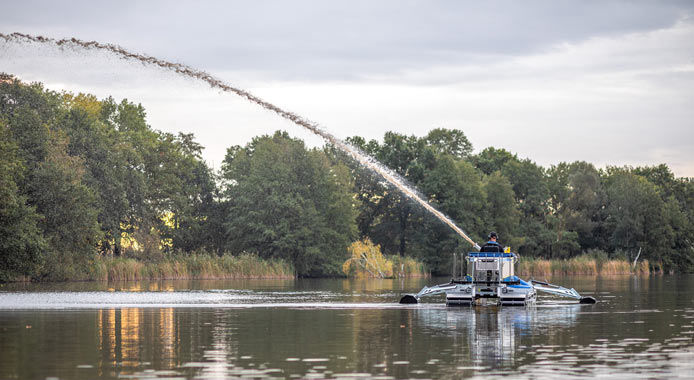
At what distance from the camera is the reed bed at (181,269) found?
3681 inches

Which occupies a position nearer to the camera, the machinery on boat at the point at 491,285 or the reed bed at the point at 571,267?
the machinery on boat at the point at 491,285

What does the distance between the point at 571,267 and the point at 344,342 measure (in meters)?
108

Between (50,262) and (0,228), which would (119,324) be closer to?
(0,228)

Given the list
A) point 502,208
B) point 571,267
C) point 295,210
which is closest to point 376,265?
point 295,210

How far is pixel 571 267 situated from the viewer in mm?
131625

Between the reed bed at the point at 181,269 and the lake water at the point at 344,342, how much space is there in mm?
47311

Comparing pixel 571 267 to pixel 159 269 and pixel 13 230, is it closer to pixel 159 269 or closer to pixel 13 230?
pixel 159 269

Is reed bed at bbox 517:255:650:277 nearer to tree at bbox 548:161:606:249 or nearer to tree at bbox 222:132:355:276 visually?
tree at bbox 222:132:355:276

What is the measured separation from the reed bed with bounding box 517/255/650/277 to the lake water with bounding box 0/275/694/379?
272 feet

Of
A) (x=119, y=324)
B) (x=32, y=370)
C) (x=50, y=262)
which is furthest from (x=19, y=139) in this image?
(x=32, y=370)

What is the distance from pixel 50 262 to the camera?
85500 mm

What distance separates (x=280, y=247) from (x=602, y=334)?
106835 mm

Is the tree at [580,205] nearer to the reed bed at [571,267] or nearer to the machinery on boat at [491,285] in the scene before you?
the reed bed at [571,267]

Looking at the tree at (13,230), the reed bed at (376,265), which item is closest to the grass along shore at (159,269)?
the tree at (13,230)
